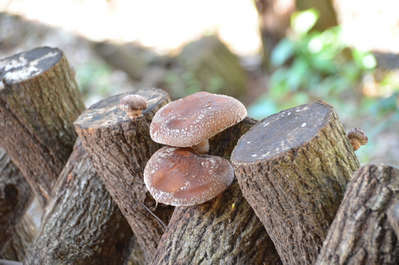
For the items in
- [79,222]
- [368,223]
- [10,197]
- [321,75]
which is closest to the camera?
[368,223]

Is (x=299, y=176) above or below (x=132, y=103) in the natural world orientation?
below

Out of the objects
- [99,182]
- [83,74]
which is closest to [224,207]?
[99,182]

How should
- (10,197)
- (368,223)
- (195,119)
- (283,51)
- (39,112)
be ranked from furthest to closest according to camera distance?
(283,51) < (10,197) < (39,112) < (195,119) < (368,223)

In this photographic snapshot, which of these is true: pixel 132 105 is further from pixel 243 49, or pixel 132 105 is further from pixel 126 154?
pixel 243 49

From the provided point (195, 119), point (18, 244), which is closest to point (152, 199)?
point (195, 119)

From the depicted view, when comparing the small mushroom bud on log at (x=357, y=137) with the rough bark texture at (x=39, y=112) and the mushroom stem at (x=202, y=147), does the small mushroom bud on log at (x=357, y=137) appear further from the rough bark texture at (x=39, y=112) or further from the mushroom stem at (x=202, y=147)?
the rough bark texture at (x=39, y=112)

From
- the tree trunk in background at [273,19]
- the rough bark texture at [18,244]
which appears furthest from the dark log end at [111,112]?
the tree trunk in background at [273,19]

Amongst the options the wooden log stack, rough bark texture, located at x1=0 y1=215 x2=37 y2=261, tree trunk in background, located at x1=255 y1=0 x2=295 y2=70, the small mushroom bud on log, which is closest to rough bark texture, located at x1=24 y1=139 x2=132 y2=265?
the wooden log stack
